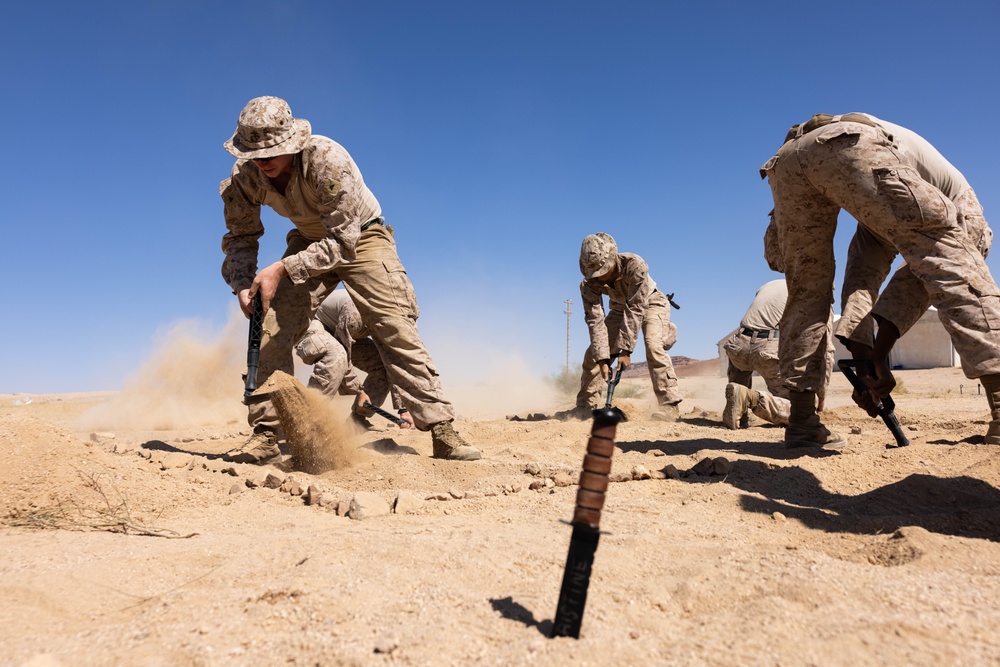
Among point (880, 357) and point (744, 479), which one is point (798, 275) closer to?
point (880, 357)

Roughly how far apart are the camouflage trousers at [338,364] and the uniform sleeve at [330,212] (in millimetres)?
2021

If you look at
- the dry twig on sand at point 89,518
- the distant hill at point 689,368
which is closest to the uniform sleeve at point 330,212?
the dry twig on sand at point 89,518

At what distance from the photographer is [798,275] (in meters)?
3.99

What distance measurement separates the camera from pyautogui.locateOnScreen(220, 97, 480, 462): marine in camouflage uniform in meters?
3.95

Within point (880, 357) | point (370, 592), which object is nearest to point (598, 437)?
point (370, 592)

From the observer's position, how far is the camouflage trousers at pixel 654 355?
7.56 metres

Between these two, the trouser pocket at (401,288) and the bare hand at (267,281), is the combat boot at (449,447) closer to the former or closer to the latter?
the trouser pocket at (401,288)

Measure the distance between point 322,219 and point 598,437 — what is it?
122 inches

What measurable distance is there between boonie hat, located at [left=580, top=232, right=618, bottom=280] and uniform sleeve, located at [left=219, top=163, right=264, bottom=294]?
13.0 ft

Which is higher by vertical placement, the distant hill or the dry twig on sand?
the distant hill

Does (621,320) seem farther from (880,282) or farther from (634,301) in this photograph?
(880,282)

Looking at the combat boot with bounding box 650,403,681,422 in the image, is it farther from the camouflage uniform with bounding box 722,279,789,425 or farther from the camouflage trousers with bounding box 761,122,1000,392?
the camouflage trousers with bounding box 761,122,1000,392

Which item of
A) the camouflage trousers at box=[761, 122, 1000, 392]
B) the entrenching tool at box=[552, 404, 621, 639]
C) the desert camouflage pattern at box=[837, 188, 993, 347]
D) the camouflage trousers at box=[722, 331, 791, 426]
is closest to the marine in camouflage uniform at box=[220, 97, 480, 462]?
the camouflage trousers at box=[761, 122, 1000, 392]

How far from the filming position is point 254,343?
419 cm
